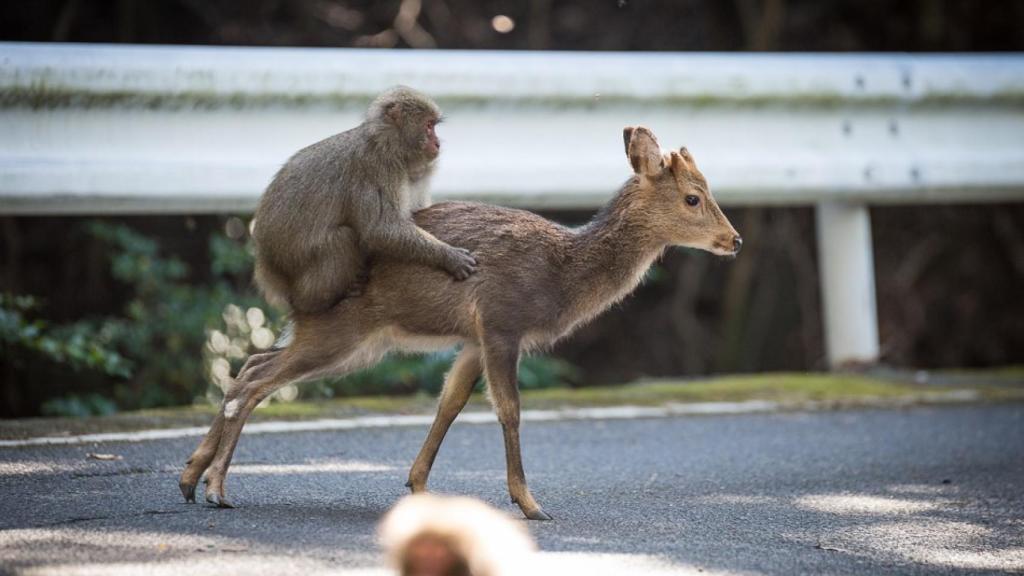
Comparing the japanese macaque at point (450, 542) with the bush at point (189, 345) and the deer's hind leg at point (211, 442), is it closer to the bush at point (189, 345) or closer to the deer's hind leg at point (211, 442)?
the deer's hind leg at point (211, 442)

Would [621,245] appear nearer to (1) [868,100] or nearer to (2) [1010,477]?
(2) [1010,477]

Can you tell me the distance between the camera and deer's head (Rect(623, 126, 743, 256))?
5.88 metres

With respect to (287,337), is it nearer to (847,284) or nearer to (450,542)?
(450,542)

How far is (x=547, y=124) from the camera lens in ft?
24.9

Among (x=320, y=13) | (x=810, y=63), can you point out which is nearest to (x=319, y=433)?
(x=810, y=63)

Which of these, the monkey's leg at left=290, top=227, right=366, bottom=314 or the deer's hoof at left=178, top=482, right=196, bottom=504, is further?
the monkey's leg at left=290, top=227, right=366, bottom=314

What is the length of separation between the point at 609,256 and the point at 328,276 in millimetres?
1164

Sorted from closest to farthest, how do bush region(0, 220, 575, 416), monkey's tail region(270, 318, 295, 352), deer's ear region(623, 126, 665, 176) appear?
monkey's tail region(270, 318, 295, 352), deer's ear region(623, 126, 665, 176), bush region(0, 220, 575, 416)

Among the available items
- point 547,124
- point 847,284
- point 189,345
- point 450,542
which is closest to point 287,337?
point 547,124

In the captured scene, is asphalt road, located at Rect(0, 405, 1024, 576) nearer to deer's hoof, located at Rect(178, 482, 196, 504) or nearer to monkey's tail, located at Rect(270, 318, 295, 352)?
deer's hoof, located at Rect(178, 482, 196, 504)

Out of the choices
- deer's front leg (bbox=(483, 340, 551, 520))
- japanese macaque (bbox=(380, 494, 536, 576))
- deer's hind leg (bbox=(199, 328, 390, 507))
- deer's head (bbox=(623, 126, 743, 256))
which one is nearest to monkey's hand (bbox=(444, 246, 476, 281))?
deer's front leg (bbox=(483, 340, 551, 520))

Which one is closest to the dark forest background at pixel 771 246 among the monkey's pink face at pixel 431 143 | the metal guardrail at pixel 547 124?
the metal guardrail at pixel 547 124

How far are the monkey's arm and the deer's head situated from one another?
3.07 feet

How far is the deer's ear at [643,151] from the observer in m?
5.84
